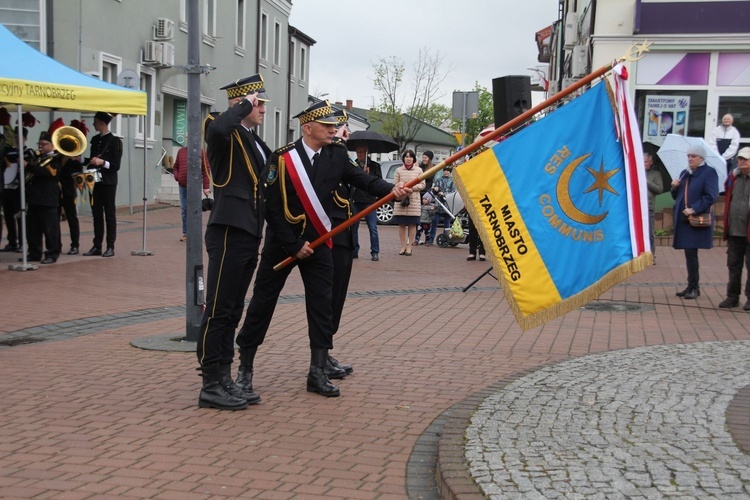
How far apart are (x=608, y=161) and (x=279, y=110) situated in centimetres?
3769

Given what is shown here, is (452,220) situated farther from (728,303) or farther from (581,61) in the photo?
(728,303)

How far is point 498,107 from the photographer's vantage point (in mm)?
10484

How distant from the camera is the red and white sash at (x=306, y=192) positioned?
618cm

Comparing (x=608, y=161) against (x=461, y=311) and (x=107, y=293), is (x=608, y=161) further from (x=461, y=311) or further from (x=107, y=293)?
(x=107, y=293)

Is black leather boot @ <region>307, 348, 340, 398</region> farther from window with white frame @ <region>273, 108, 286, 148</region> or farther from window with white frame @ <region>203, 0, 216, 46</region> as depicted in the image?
window with white frame @ <region>273, 108, 286, 148</region>

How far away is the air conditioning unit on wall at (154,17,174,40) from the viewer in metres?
27.2

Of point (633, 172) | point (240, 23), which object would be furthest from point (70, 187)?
point (240, 23)

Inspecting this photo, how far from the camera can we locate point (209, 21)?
107 ft

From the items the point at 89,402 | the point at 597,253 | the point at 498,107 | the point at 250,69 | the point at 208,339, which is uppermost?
the point at 250,69

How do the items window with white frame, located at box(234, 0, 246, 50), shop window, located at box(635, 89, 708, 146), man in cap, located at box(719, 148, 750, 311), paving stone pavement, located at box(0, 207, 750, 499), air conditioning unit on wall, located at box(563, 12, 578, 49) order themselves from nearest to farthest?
paving stone pavement, located at box(0, 207, 750, 499) → man in cap, located at box(719, 148, 750, 311) → shop window, located at box(635, 89, 708, 146) → air conditioning unit on wall, located at box(563, 12, 578, 49) → window with white frame, located at box(234, 0, 246, 50)

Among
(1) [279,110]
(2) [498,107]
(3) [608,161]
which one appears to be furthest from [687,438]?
(1) [279,110]

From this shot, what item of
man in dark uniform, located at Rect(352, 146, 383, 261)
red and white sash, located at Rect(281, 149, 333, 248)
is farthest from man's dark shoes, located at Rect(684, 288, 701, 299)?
red and white sash, located at Rect(281, 149, 333, 248)

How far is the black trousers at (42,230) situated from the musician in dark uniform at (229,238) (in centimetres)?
772

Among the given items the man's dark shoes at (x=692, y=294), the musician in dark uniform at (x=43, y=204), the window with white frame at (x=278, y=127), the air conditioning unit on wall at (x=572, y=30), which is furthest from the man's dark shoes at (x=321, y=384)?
the window with white frame at (x=278, y=127)
